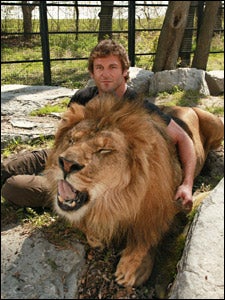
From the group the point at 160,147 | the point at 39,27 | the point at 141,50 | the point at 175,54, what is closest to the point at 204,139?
the point at 160,147

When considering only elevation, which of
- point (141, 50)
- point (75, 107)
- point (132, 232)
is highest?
point (141, 50)

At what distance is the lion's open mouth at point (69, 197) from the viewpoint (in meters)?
1.94

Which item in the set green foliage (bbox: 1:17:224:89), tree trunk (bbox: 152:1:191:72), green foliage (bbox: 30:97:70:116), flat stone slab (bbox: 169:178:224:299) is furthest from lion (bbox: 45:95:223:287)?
tree trunk (bbox: 152:1:191:72)

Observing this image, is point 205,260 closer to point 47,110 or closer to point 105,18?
point 47,110

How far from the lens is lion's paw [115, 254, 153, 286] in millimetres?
2062

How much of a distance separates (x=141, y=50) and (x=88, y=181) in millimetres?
7158

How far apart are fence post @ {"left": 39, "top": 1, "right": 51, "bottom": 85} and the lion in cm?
533

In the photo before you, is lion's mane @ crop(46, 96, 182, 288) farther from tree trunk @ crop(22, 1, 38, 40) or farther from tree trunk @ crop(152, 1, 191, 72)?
tree trunk @ crop(22, 1, 38, 40)

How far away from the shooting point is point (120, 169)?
197 centimetres

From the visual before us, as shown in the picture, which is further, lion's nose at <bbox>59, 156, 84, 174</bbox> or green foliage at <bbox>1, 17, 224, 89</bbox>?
green foliage at <bbox>1, 17, 224, 89</bbox>

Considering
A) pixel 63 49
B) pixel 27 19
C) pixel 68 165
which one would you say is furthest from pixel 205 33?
pixel 68 165

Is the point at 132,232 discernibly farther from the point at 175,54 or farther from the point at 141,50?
the point at 141,50

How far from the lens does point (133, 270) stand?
210cm

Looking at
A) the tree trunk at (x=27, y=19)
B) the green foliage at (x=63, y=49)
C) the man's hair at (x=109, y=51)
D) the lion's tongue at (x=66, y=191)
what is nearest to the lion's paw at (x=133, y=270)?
the lion's tongue at (x=66, y=191)
